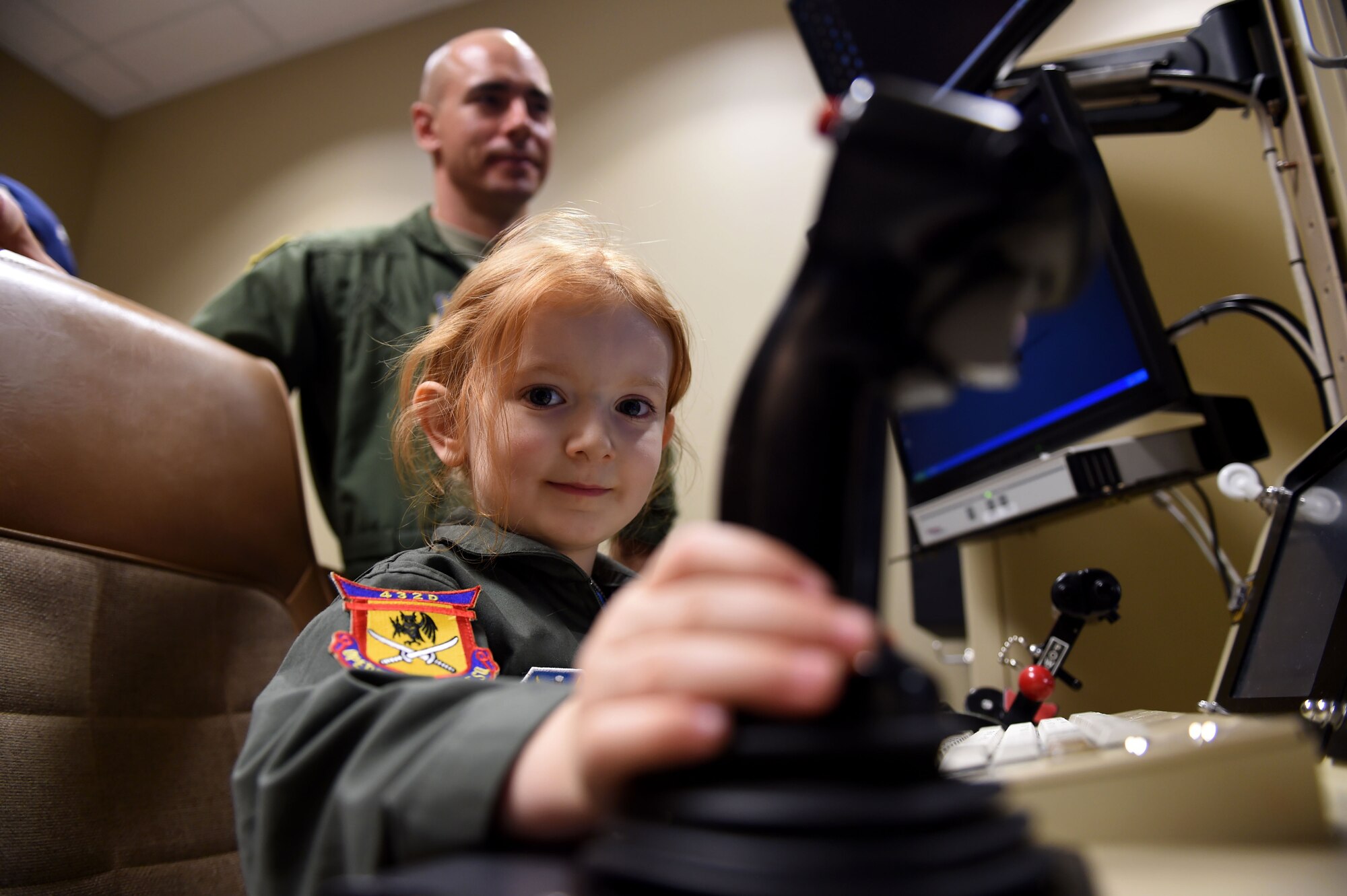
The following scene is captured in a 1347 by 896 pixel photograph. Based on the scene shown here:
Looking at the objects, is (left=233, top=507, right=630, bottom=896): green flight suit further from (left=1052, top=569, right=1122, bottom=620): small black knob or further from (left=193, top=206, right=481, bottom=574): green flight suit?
(left=193, top=206, right=481, bottom=574): green flight suit

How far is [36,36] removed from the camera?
277cm

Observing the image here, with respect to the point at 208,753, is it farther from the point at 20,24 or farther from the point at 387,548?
the point at 20,24

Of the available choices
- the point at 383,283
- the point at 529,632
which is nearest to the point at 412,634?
the point at 529,632

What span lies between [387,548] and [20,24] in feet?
8.80

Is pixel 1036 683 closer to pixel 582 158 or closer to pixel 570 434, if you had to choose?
pixel 570 434

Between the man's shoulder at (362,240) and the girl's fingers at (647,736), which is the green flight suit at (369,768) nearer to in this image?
the girl's fingers at (647,736)

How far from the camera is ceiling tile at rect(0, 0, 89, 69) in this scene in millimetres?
2672

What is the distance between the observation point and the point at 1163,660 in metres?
1.04

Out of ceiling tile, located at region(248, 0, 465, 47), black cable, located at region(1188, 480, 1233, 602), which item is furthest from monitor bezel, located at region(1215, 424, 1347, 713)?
ceiling tile, located at region(248, 0, 465, 47)

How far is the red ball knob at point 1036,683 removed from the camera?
2.22 feet

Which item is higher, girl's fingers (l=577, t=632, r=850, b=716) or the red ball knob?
girl's fingers (l=577, t=632, r=850, b=716)

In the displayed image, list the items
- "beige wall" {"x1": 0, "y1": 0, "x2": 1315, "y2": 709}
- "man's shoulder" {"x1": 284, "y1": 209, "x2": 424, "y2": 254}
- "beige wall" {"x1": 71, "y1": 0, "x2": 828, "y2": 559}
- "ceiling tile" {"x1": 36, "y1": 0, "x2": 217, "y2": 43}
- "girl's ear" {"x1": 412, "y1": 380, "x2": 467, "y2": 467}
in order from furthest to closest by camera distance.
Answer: "ceiling tile" {"x1": 36, "y1": 0, "x2": 217, "y2": 43} → "beige wall" {"x1": 71, "y1": 0, "x2": 828, "y2": 559} → "man's shoulder" {"x1": 284, "y1": 209, "x2": 424, "y2": 254} → "beige wall" {"x1": 0, "y1": 0, "x2": 1315, "y2": 709} → "girl's ear" {"x1": 412, "y1": 380, "x2": 467, "y2": 467}

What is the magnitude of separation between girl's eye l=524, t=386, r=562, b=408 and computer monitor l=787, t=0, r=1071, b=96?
2.16 ft

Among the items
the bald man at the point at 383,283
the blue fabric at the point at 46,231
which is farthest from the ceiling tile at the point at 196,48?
the blue fabric at the point at 46,231
